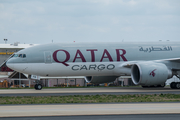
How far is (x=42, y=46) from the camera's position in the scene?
27531 mm

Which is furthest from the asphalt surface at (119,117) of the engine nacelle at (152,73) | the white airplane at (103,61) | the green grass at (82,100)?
the white airplane at (103,61)

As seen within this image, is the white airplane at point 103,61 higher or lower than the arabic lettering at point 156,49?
lower

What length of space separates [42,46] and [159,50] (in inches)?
441

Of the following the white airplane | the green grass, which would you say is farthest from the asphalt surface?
the white airplane

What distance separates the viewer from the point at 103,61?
27750mm

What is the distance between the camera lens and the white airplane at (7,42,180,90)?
26.0 metres

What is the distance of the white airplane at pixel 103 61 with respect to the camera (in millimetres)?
25953

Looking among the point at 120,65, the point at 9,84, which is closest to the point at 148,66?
the point at 120,65

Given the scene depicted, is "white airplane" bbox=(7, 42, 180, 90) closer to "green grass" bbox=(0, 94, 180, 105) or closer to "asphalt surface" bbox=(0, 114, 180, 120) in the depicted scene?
"green grass" bbox=(0, 94, 180, 105)

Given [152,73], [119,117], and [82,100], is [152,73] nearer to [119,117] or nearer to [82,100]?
[82,100]

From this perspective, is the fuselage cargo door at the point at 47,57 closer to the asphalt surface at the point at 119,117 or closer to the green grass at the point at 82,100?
the green grass at the point at 82,100

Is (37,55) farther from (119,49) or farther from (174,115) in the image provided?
(174,115)

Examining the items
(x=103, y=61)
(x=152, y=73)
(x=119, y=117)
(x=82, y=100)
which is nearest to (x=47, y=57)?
(x=103, y=61)

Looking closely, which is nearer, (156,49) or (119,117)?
(119,117)
